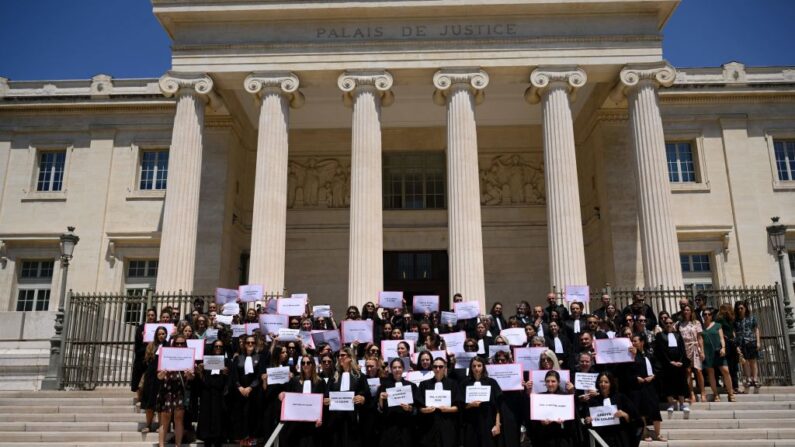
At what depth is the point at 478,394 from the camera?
969 centimetres

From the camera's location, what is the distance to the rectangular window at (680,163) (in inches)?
1021

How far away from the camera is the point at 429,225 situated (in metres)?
26.9

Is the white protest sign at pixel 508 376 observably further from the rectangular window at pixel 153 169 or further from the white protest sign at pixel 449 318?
the rectangular window at pixel 153 169

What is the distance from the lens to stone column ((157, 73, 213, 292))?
19500mm

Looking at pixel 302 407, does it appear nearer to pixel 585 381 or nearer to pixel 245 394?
pixel 245 394

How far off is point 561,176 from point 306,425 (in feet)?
41.5

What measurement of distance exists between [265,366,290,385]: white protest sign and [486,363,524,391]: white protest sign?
10.7 ft

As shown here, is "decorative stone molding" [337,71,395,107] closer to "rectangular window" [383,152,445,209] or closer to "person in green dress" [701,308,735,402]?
"rectangular window" [383,152,445,209]

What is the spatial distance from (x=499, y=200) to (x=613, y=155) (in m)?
4.95

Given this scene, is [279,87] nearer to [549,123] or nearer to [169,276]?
[169,276]

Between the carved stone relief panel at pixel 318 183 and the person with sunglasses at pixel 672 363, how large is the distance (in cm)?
1657

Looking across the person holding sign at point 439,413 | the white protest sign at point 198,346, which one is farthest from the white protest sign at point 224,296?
the person holding sign at point 439,413

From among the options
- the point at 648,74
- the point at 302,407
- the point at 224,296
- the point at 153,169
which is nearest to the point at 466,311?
the point at 302,407

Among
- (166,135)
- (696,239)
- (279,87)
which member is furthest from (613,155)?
(166,135)
